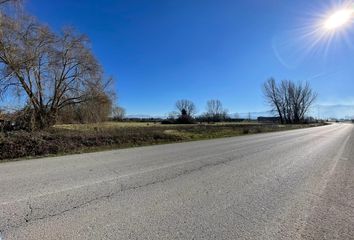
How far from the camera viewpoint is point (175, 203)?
476 cm

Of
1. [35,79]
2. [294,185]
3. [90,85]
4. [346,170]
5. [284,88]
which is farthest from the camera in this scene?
[284,88]

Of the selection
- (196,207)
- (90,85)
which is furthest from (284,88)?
(196,207)

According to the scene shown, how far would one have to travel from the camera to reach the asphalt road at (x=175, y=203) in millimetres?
3590

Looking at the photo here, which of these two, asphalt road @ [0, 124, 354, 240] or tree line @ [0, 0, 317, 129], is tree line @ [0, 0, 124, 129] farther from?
asphalt road @ [0, 124, 354, 240]

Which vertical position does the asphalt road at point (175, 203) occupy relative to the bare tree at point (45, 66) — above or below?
below

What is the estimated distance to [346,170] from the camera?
831 cm

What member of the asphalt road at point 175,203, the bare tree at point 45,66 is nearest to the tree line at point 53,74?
the bare tree at point 45,66

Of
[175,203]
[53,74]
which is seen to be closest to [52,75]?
[53,74]

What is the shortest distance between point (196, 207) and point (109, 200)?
1.62 m

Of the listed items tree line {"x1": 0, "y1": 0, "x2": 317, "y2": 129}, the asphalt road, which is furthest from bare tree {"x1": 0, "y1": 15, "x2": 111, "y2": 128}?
the asphalt road

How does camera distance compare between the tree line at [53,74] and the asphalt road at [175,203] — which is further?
the tree line at [53,74]

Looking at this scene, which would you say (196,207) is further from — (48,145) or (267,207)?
(48,145)

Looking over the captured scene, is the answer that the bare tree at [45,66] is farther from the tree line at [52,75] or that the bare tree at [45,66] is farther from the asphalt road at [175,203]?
the asphalt road at [175,203]

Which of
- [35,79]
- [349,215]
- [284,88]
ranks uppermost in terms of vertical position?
[284,88]
